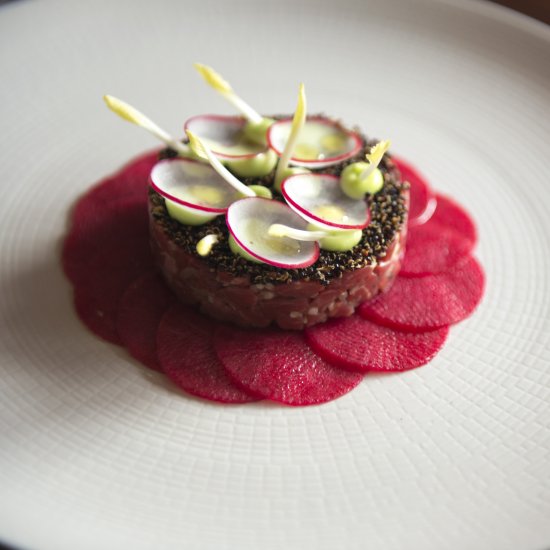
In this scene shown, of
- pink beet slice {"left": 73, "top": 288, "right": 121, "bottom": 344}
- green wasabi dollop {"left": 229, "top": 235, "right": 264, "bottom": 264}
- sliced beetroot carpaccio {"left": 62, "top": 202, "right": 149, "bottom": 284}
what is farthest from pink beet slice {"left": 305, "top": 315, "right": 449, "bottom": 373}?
sliced beetroot carpaccio {"left": 62, "top": 202, "right": 149, "bottom": 284}

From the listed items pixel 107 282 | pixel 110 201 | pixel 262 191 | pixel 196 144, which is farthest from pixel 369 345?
pixel 110 201

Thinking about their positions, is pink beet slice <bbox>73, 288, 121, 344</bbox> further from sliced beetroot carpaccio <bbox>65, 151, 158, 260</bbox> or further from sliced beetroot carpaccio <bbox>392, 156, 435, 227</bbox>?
sliced beetroot carpaccio <bbox>392, 156, 435, 227</bbox>

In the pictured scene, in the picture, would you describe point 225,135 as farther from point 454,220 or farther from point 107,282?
Answer: point 454,220

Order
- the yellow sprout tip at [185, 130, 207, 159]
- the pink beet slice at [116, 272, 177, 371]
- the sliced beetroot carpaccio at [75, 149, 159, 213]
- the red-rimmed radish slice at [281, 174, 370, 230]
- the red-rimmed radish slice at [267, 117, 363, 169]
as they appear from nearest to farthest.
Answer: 1. the yellow sprout tip at [185, 130, 207, 159]
2. the red-rimmed radish slice at [281, 174, 370, 230]
3. the pink beet slice at [116, 272, 177, 371]
4. the red-rimmed radish slice at [267, 117, 363, 169]
5. the sliced beetroot carpaccio at [75, 149, 159, 213]

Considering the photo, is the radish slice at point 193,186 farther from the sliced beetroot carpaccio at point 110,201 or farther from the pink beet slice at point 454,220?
the pink beet slice at point 454,220

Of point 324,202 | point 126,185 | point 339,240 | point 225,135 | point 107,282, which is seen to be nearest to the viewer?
point 339,240

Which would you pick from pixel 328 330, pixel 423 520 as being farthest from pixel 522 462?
pixel 328 330
